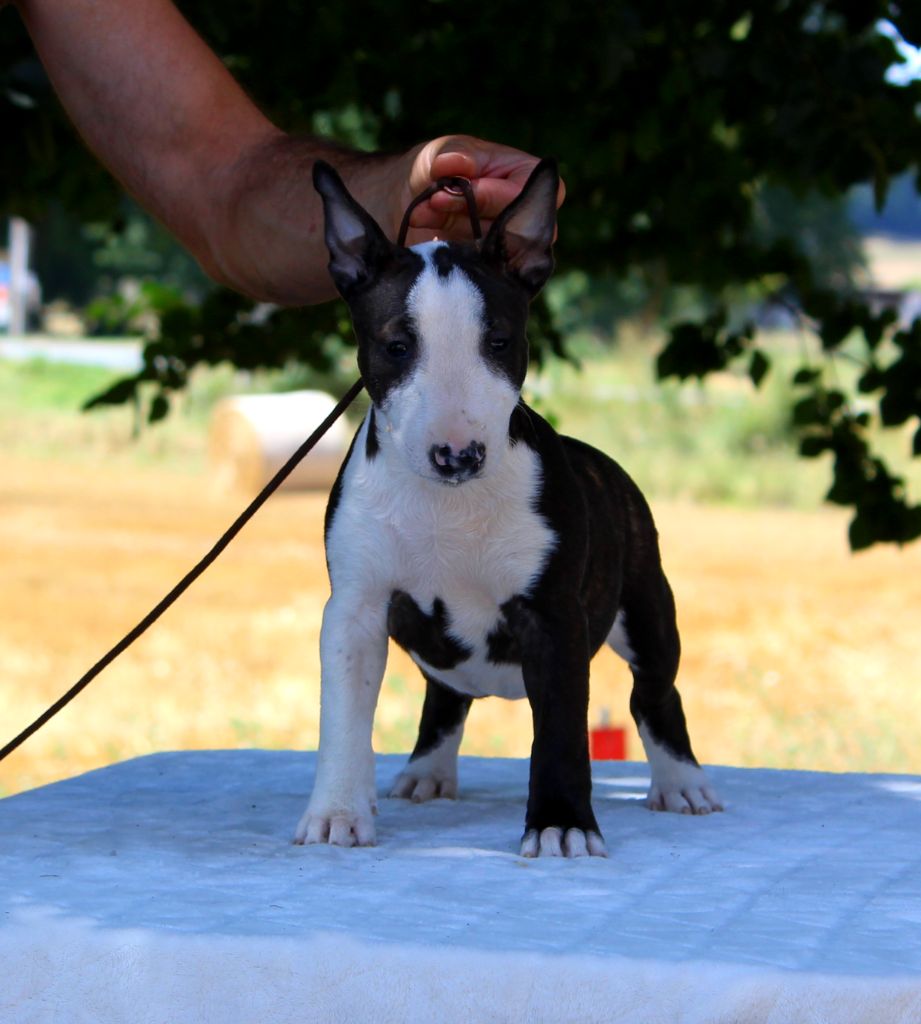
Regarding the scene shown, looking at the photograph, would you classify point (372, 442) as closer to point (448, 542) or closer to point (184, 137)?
point (448, 542)

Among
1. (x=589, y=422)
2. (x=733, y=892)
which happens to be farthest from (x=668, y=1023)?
(x=589, y=422)

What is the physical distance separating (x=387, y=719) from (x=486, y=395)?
6.86 m

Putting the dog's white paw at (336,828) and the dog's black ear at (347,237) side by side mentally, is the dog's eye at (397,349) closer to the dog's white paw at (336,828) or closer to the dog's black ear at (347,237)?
the dog's black ear at (347,237)

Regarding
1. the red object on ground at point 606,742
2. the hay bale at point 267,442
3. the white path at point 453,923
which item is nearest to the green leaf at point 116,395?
the red object on ground at point 606,742

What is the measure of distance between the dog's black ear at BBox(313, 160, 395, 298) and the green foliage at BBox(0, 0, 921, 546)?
242cm

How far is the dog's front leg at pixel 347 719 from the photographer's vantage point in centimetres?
285

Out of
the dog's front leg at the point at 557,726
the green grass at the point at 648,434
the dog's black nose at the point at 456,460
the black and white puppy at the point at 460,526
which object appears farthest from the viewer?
the green grass at the point at 648,434

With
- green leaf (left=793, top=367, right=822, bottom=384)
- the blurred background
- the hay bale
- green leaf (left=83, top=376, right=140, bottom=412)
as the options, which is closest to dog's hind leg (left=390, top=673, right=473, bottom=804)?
→ the blurred background

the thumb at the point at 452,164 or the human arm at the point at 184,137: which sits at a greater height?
the human arm at the point at 184,137

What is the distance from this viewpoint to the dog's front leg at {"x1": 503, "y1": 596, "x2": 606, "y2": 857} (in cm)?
274

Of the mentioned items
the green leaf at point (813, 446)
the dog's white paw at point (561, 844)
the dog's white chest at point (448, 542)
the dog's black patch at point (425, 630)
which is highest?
the green leaf at point (813, 446)

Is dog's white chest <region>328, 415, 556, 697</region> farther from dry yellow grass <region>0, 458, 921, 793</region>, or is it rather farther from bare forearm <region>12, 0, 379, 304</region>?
dry yellow grass <region>0, 458, 921, 793</region>

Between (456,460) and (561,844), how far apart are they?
64 centimetres

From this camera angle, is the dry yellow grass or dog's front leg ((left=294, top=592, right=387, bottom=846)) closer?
dog's front leg ((left=294, top=592, right=387, bottom=846))
